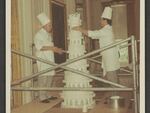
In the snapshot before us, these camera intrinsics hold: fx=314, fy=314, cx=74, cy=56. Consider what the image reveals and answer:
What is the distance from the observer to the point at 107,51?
72 cm

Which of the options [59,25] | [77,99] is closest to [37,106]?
[77,99]

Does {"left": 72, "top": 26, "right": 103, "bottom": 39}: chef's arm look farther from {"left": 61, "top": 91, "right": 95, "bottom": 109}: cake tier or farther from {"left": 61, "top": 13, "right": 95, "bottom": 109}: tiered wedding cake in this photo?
{"left": 61, "top": 91, "right": 95, "bottom": 109}: cake tier

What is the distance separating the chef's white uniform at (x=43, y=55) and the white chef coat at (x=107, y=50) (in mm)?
102

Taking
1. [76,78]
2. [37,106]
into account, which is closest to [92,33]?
[76,78]

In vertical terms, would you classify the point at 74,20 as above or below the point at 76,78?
above

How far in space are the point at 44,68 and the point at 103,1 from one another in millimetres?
210

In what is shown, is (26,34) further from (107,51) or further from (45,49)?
(107,51)

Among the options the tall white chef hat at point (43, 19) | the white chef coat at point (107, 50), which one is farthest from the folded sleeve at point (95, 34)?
the tall white chef hat at point (43, 19)

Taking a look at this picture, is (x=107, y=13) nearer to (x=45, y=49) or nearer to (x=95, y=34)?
(x=95, y=34)

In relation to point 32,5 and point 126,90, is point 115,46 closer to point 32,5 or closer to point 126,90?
point 126,90

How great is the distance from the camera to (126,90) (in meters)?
0.71

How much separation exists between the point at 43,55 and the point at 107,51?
0.50 ft

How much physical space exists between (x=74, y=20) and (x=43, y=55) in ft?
0.37

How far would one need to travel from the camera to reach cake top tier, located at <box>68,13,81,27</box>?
2.36ft
